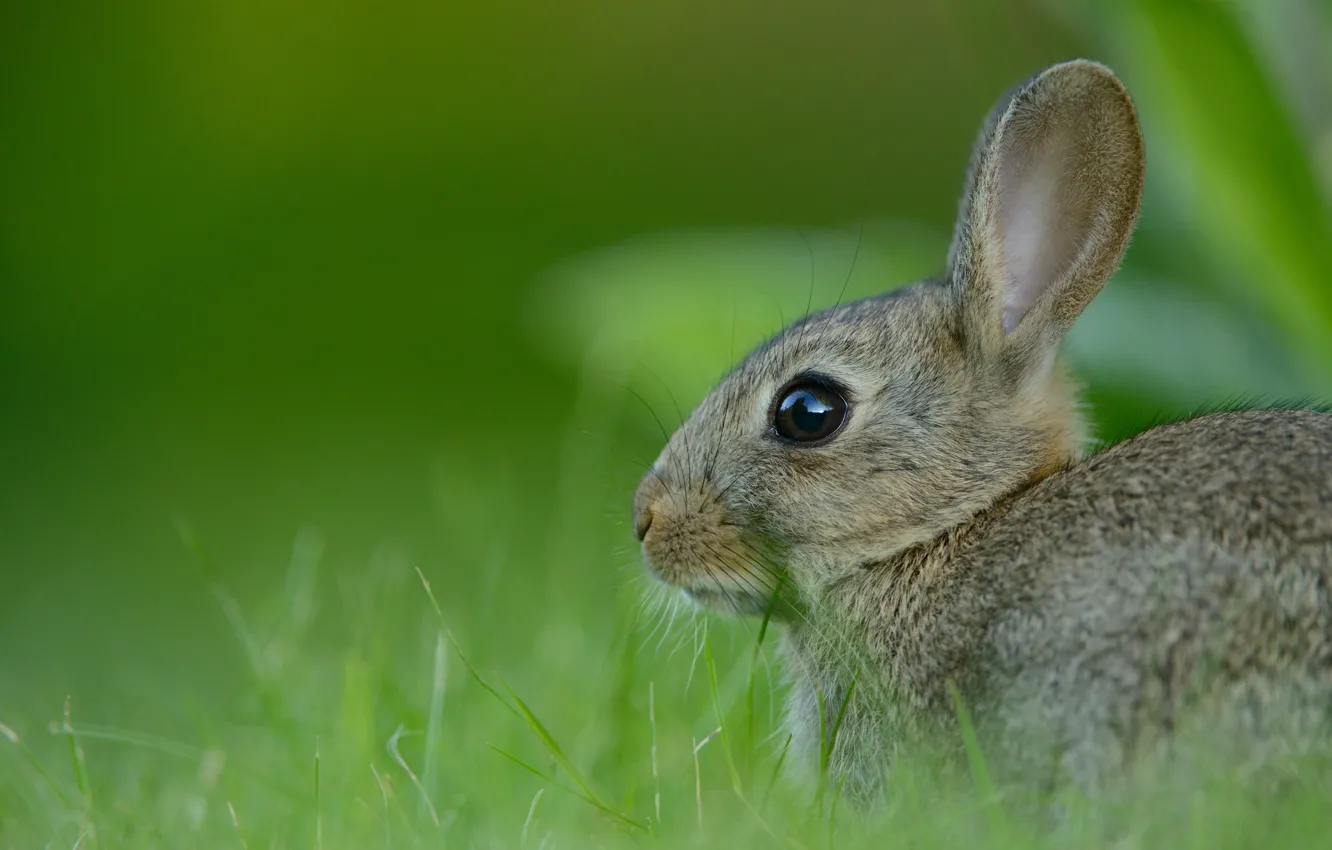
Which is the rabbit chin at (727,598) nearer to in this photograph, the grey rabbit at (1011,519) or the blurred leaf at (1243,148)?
the grey rabbit at (1011,519)

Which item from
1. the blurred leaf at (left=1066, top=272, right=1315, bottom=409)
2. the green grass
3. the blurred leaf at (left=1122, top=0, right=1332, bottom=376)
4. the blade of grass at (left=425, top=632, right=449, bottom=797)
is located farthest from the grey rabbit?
the blurred leaf at (left=1066, top=272, right=1315, bottom=409)

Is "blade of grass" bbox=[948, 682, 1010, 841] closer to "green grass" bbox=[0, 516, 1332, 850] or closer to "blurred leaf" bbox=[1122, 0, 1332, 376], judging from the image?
"green grass" bbox=[0, 516, 1332, 850]

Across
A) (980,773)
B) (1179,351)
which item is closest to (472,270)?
(1179,351)

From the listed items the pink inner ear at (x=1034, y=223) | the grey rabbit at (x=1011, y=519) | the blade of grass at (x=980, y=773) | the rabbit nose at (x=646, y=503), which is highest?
the pink inner ear at (x=1034, y=223)

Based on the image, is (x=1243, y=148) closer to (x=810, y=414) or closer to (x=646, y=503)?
(x=810, y=414)

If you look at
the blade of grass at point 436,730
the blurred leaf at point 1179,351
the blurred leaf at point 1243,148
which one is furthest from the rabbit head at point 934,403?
the blurred leaf at point 1179,351

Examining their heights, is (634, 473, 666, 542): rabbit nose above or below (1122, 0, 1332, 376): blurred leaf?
below

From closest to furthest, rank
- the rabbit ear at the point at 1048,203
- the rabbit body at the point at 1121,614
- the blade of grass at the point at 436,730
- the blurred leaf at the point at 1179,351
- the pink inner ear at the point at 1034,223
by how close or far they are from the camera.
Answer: the rabbit body at the point at 1121,614 → the blade of grass at the point at 436,730 → the rabbit ear at the point at 1048,203 → the pink inner ear at the point at 1034,223 → the blurred leaf at the point at 1179,351
